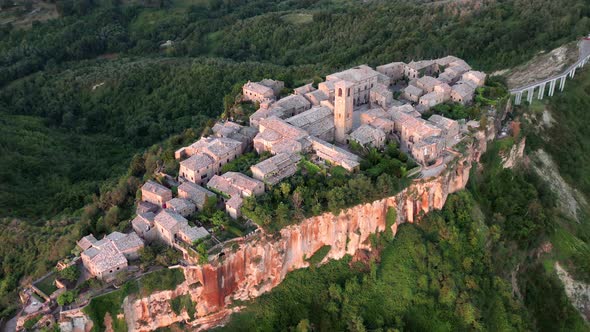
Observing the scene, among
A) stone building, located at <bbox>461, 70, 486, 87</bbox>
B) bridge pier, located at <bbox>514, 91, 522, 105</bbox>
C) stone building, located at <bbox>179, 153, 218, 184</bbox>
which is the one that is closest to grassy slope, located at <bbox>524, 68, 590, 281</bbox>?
bridge pier, located at <bbox>514, 91, 522, 105</bbox>

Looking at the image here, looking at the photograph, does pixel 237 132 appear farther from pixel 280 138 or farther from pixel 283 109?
pixel 283 109

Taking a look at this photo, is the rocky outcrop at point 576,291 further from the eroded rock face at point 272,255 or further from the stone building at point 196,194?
the stone building at point 196,194

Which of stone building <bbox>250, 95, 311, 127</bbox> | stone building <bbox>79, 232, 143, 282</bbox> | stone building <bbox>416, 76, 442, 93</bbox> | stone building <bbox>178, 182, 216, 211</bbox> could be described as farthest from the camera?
stone building <bbox>416, 76, 442, 93</bbox>

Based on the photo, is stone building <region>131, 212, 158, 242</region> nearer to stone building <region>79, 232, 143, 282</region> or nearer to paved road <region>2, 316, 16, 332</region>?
stone building <region>79, 232, 143, 282</region>

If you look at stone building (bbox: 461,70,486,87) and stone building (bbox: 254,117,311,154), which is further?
stone building (bbox: 461,70,486,87)

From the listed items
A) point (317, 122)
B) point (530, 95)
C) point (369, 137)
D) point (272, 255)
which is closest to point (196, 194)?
point (272, 255)

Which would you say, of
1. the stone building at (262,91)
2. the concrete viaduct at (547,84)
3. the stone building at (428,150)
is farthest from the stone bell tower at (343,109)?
the concrete viaduct at (547,84)

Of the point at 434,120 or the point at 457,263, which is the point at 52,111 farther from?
the point at 457,263
